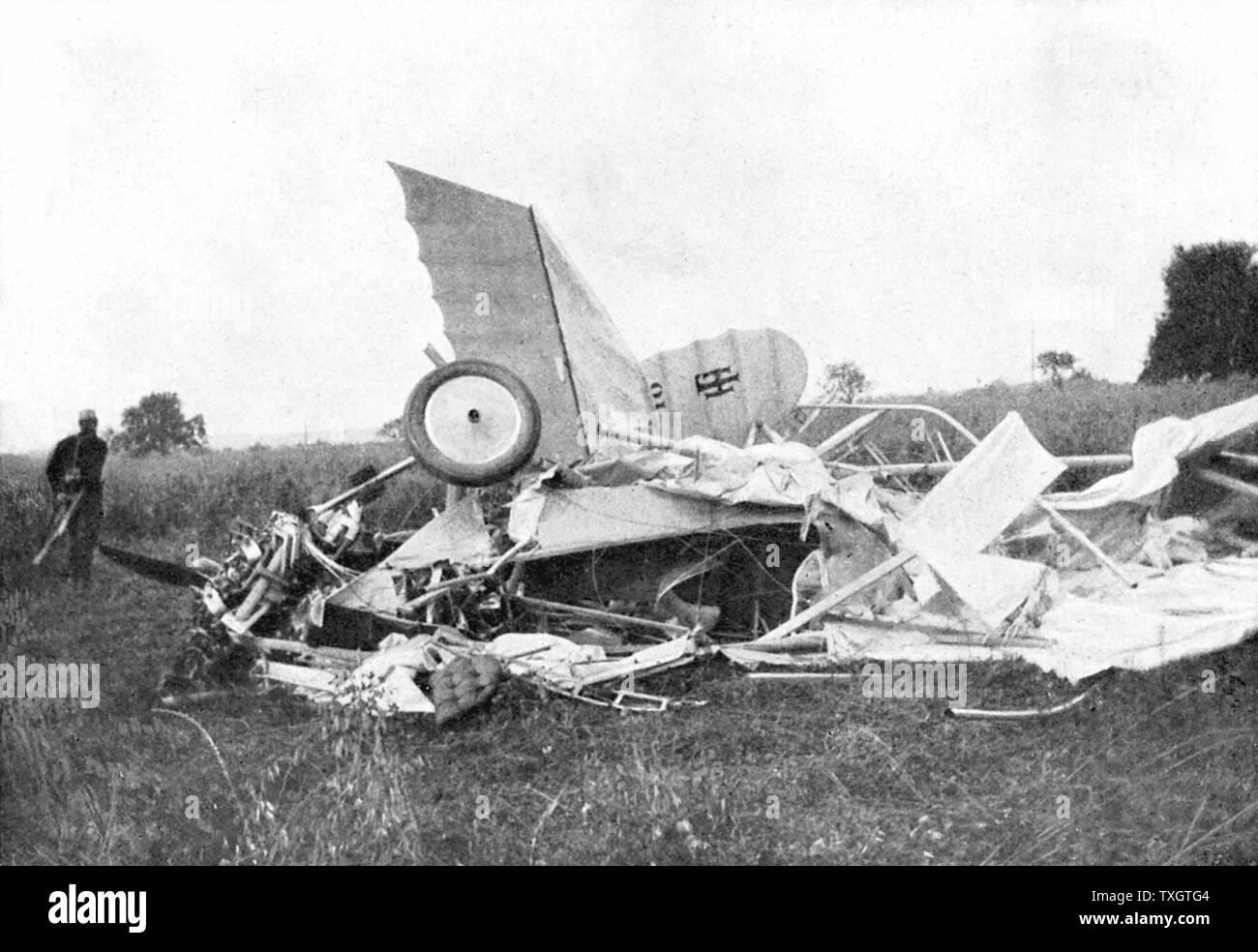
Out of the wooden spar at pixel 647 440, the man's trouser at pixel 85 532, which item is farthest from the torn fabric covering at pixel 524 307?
the man's trouser at pixel 85 532

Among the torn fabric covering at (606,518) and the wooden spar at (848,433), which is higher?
the wooden spar at (848,433)

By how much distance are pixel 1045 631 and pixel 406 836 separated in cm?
285

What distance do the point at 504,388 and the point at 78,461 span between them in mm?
2119

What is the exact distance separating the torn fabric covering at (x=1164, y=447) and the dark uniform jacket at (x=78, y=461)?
191 inches

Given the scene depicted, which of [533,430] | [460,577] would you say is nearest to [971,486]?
[533,430]

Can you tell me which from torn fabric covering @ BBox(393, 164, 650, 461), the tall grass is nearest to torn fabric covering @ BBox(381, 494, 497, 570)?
the tall grass

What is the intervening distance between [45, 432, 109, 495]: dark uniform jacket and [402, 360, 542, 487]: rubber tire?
1551 millimetres

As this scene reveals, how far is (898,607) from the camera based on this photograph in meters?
5.18

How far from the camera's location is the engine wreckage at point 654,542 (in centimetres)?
494

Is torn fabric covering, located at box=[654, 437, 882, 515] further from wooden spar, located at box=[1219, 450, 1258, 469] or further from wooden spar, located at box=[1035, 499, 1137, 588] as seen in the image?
wooden spar, located at box=[1219, 450, 1258, 469]

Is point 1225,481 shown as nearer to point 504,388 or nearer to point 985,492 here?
point 985,492

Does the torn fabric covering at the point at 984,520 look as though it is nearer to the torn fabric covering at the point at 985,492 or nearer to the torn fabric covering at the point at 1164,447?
the torn fabric covering at the point at 985,492

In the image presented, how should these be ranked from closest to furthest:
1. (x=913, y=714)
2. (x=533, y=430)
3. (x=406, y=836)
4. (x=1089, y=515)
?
1. (x=406, y=836)
2. (x=913, y=714)
3. (x=533, y=430)
4. (x=1089, y=515)
